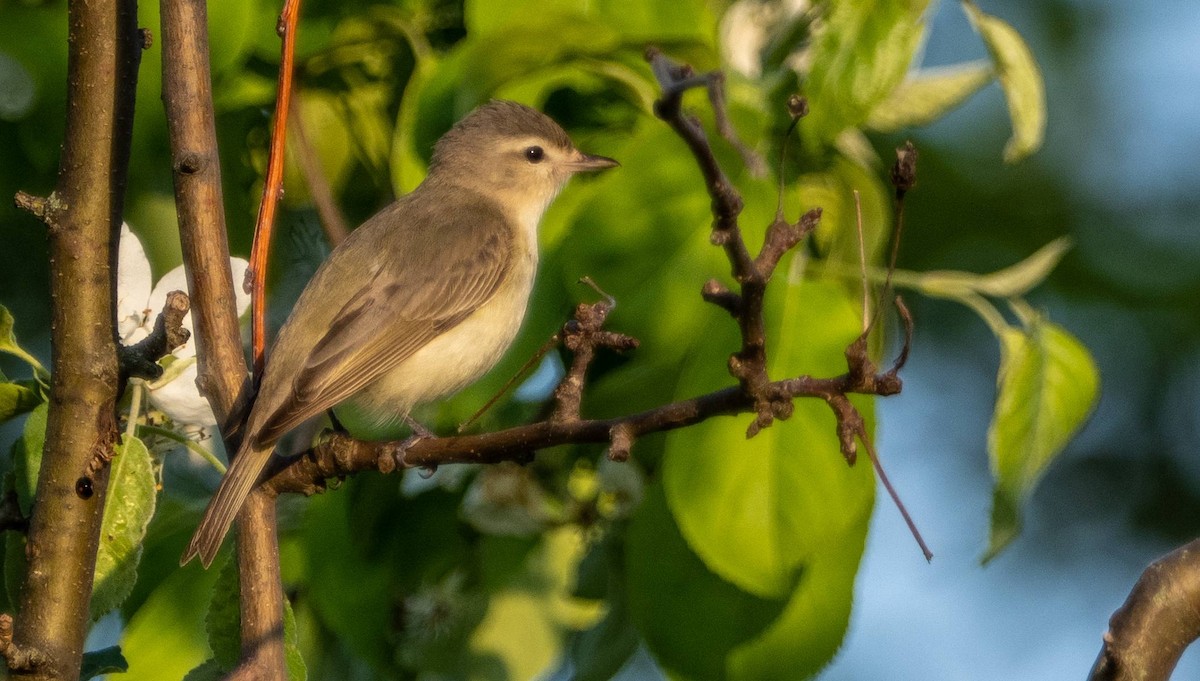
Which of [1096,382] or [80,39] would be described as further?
[1096,382]

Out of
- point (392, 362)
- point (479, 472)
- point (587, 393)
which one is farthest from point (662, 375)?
point (392, 362)

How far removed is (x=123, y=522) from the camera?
2230 millimetres

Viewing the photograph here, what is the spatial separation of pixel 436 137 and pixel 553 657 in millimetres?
1208

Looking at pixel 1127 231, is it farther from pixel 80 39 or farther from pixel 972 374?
pixel 80 39

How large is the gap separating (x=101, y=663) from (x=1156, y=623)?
1.73 metres

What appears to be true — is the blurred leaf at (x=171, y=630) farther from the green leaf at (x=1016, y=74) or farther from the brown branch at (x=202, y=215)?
the green leaf at (x=1016, y=74)

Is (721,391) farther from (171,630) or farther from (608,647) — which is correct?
(171,630)

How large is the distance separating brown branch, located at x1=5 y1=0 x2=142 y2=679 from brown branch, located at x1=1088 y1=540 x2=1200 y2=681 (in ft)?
5.16

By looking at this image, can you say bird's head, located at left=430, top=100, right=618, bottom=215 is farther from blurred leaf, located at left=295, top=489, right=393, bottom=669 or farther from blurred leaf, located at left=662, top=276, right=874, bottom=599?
blurred leaf, located at left=662, top=276, right=874, bottom=599

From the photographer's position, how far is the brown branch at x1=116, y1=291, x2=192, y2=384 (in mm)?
2172

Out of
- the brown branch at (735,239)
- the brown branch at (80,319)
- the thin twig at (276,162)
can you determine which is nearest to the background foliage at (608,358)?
the brown branch at (80,319)

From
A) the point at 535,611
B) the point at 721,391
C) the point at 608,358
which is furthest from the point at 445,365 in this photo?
the point at 721,391

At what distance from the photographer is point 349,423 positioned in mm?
3490

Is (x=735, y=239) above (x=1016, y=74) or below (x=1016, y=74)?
above
